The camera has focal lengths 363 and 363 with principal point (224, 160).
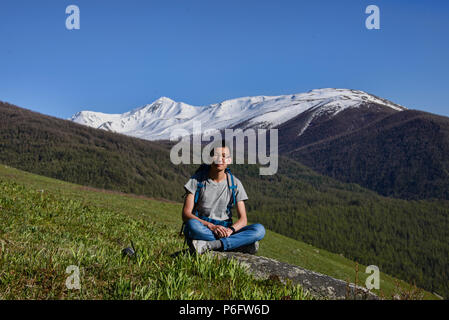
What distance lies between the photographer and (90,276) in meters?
4.88

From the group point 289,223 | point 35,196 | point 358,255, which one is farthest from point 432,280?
point 35,196

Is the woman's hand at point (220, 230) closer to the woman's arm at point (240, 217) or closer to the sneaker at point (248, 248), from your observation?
the woman's arm at point (240, 217)

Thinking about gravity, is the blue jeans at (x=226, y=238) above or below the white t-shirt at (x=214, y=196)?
below

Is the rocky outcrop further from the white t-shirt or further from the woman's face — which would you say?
the woman's face

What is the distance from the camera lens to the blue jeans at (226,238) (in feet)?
24.0

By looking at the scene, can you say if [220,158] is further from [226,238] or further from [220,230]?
[226,238]

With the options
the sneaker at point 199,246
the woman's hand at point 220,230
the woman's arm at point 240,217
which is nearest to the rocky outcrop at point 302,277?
the sneaker at point 199,246

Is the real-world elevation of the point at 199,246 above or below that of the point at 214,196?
below

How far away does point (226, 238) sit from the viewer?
7387 millimetres

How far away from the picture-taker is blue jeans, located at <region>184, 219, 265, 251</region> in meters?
7.31

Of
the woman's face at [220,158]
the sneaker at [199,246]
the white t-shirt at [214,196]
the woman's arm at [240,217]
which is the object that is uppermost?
the woman's face at [220,158]

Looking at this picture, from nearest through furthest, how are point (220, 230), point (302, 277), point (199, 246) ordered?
1. point (302, 277)
2. point (199, 246)
3. point (220, 230)

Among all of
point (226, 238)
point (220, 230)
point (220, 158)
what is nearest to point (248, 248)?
point (226, 238)

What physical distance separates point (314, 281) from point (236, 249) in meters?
2.04
